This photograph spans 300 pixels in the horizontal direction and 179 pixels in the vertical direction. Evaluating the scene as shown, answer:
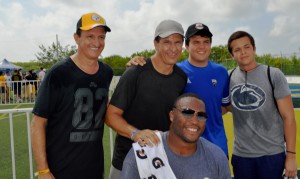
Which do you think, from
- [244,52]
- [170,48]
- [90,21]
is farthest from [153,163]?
[244,52]

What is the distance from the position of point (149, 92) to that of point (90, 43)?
727 mm

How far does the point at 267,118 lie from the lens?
3328mm

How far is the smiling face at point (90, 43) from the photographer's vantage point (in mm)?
2852

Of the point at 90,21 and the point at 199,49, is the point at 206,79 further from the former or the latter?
the point at 90,21

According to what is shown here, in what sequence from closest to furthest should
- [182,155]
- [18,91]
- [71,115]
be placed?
[182,155], [71,115], [18,91]

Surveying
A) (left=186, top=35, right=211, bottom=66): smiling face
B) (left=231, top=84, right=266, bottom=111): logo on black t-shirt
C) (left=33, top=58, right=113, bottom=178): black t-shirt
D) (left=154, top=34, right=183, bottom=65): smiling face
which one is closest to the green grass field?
(left=33, top=58, right=113, bottom=178): black t-shirt

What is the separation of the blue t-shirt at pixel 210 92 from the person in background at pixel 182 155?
0.68 meters

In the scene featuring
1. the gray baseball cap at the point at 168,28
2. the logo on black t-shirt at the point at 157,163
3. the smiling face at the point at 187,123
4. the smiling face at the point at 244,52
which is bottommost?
the logo on black t-shirt at the point at 157,163

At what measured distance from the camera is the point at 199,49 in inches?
130

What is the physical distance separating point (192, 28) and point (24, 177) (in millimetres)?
4136

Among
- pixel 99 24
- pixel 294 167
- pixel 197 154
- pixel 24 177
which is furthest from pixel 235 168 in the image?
pixel 24 177

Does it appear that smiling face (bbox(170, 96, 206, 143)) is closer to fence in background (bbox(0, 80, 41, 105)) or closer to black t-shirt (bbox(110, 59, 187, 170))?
black t-shirt (bbox(110, 59, 187, 170))

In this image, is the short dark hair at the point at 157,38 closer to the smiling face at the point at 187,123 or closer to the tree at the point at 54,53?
the smiling face at the point at 187,123

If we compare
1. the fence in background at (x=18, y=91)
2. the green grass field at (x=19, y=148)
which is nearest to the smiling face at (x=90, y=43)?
the green grass field at (x=19, y=148)
